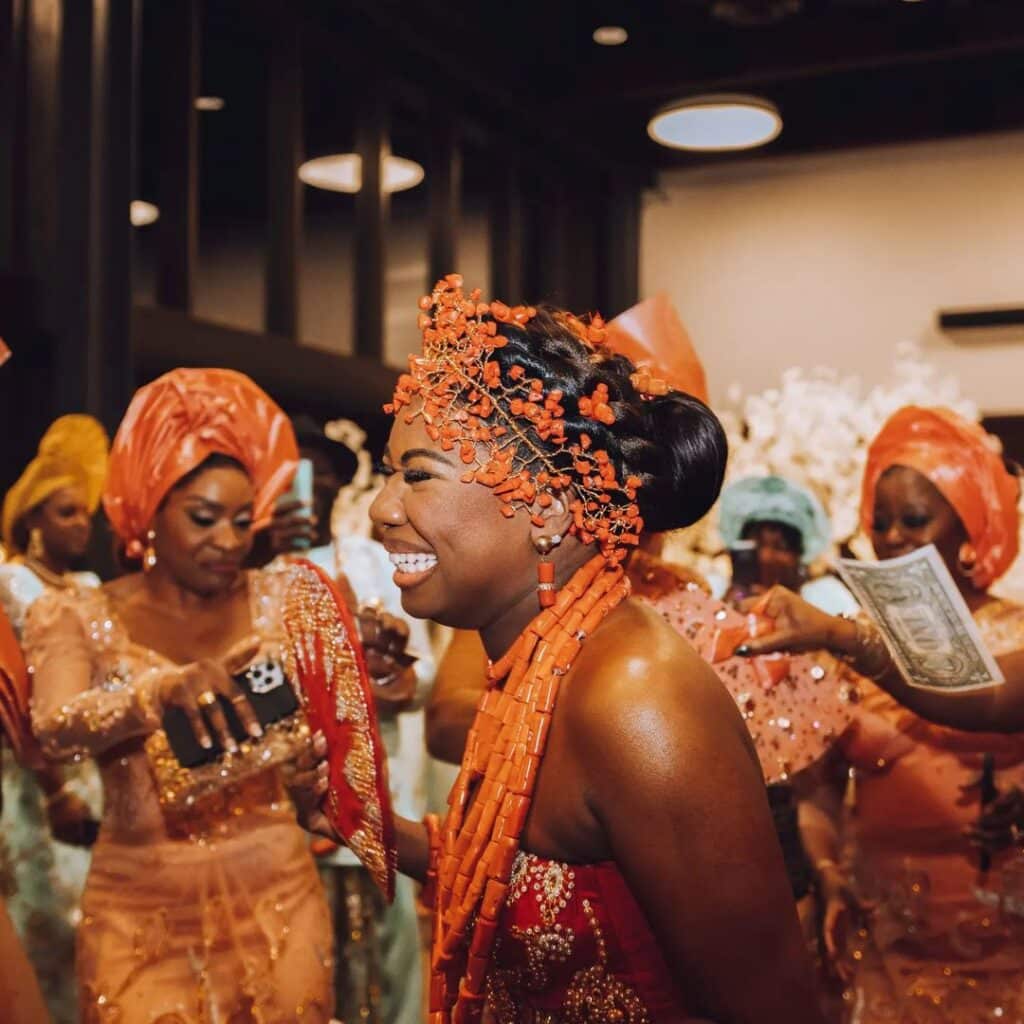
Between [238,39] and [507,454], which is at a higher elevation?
[238,39]

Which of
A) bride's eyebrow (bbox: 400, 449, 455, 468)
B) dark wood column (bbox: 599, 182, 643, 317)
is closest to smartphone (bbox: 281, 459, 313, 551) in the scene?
bride's eyebrow (bbox: 400, 449, 455, 468)

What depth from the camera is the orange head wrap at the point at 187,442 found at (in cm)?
346

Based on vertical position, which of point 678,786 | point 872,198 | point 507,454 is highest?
point 872,198

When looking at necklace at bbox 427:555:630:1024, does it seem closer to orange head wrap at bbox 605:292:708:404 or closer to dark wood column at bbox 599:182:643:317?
orange head wrap at bbox 605:292:708:404

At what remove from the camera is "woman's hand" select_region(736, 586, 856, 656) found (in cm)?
289

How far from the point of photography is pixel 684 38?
29.6ft

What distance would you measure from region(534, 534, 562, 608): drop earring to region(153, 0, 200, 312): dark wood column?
4655mm

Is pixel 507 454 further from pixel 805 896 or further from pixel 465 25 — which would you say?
pixel 465 25

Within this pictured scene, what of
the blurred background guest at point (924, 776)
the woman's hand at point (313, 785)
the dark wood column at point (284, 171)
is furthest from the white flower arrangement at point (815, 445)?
the woman's hand at point (313, 785)

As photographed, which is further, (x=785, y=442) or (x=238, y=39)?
(x=238, y=39)

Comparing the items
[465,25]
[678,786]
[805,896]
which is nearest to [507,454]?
[678,786]

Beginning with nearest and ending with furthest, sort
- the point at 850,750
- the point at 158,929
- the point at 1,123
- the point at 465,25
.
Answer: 1. the point at 158,929
2. the point at 850,750
3. the point at 1,123
4. the point at 465,25

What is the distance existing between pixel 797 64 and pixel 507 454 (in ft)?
24.9

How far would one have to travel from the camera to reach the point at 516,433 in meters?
1.99
